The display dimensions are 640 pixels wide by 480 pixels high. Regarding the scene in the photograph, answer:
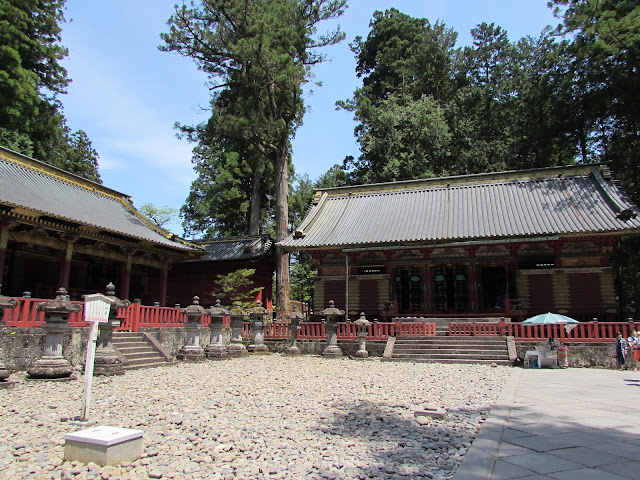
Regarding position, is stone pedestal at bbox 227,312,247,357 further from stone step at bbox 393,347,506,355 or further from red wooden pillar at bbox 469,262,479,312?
red wooden pillar at bbox 469,262,479,312

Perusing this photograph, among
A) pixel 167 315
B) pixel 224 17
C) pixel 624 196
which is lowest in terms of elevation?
pixel 167 315

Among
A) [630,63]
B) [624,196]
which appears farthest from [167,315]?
[630,63]

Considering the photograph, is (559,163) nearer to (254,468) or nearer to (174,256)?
(174,256)

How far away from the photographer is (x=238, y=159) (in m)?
27.5

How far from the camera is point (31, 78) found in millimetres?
24047

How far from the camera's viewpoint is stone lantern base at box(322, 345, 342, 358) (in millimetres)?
14250

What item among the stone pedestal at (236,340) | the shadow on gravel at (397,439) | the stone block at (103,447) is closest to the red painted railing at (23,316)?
the stone pedestal at (236,340)

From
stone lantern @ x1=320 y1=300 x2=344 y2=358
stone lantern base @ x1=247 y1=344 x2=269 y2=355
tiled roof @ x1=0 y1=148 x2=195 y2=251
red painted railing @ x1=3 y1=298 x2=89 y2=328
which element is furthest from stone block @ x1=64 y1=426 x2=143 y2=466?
stone lantern base @ x1=247 y1=344 x2=269 y2=355

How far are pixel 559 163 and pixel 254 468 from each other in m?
27.8

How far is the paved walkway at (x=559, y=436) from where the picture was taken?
3.68 metres

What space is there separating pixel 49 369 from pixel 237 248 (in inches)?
576

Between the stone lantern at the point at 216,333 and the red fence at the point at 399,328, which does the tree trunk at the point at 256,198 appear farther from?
the stone lantern at the point at 216,333

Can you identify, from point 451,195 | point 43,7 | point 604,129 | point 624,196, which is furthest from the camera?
point 43,7

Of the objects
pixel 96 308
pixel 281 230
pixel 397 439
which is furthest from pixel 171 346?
pixel 397 439
